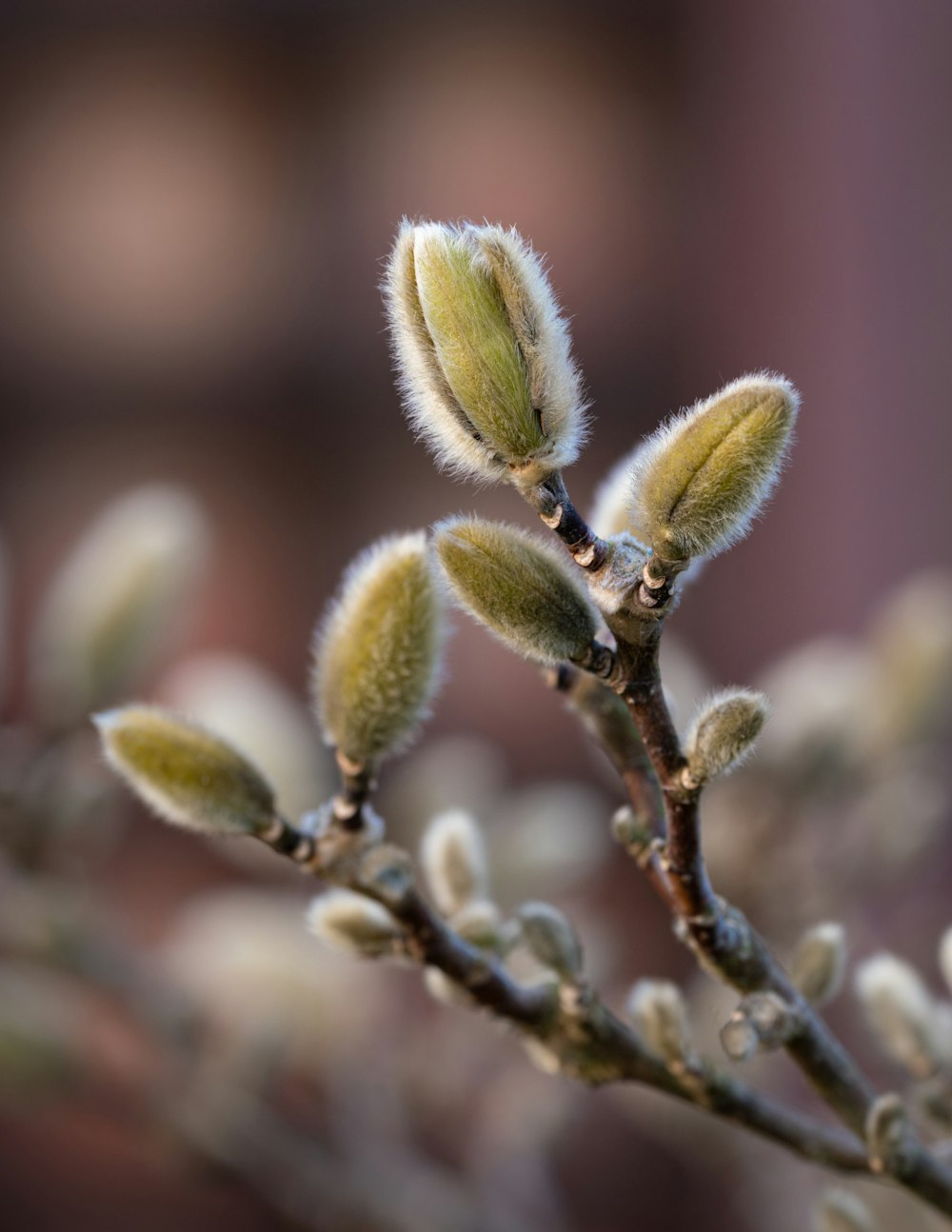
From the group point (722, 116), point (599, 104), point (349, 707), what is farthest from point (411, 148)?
point (349, 707)

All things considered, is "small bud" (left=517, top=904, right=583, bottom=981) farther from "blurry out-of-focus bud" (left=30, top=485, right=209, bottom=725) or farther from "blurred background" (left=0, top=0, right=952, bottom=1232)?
"blurred background" (left=0, top=0, right=952, bottom=1232)

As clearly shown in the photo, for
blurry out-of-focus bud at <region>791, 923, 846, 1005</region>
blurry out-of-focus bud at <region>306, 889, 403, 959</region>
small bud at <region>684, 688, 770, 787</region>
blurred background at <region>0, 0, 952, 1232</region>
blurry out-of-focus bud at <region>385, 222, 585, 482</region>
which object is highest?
blurred background at <region>0, 0, 952, 1232</region>

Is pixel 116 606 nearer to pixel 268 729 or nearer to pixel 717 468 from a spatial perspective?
pixel 268 729

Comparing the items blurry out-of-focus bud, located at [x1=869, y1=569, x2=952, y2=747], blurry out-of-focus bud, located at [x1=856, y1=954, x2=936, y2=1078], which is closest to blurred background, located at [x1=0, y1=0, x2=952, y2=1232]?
blurry out-of-focus bud, located at [x1=869, y1=569, x2=952, y2=747]

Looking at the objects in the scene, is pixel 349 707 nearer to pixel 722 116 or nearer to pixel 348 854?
pixel 348 854

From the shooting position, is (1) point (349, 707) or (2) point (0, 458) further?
(2) point (0, 458)

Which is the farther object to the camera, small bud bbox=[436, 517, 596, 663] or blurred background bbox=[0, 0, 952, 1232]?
blurred background bbox=[0, 0, 952, 1232]
